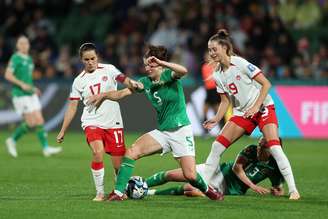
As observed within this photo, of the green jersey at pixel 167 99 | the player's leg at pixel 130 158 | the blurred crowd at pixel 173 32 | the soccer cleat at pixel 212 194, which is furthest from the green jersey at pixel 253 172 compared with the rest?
the blurred crowd at pixel 173 32

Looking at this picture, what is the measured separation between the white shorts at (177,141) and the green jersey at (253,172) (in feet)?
3.66

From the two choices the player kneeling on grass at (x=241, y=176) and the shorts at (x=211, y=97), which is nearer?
the player kneeling on grass at (x=241, y=176)

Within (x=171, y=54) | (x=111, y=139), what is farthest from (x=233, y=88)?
(x=171, y=54)

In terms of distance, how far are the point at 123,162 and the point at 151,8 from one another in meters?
15.6

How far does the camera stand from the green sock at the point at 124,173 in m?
10.5

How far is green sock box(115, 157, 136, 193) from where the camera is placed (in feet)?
34.3

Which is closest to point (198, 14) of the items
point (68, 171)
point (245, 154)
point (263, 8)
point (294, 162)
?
point (263, 8)

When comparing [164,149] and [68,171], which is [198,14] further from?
[164,149]

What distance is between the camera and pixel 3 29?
2642 cm

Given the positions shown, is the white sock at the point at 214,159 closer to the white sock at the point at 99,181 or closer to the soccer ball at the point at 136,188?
the soccer ball at the point at 136,188

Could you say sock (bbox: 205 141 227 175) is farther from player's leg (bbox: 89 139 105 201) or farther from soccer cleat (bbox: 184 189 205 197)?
player's leg (bbox: 89 139 105 201)

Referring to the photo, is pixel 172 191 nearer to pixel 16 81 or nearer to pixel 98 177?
pixel 98 177

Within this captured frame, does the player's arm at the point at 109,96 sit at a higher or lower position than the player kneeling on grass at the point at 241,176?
higher

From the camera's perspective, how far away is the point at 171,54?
24062 mm
